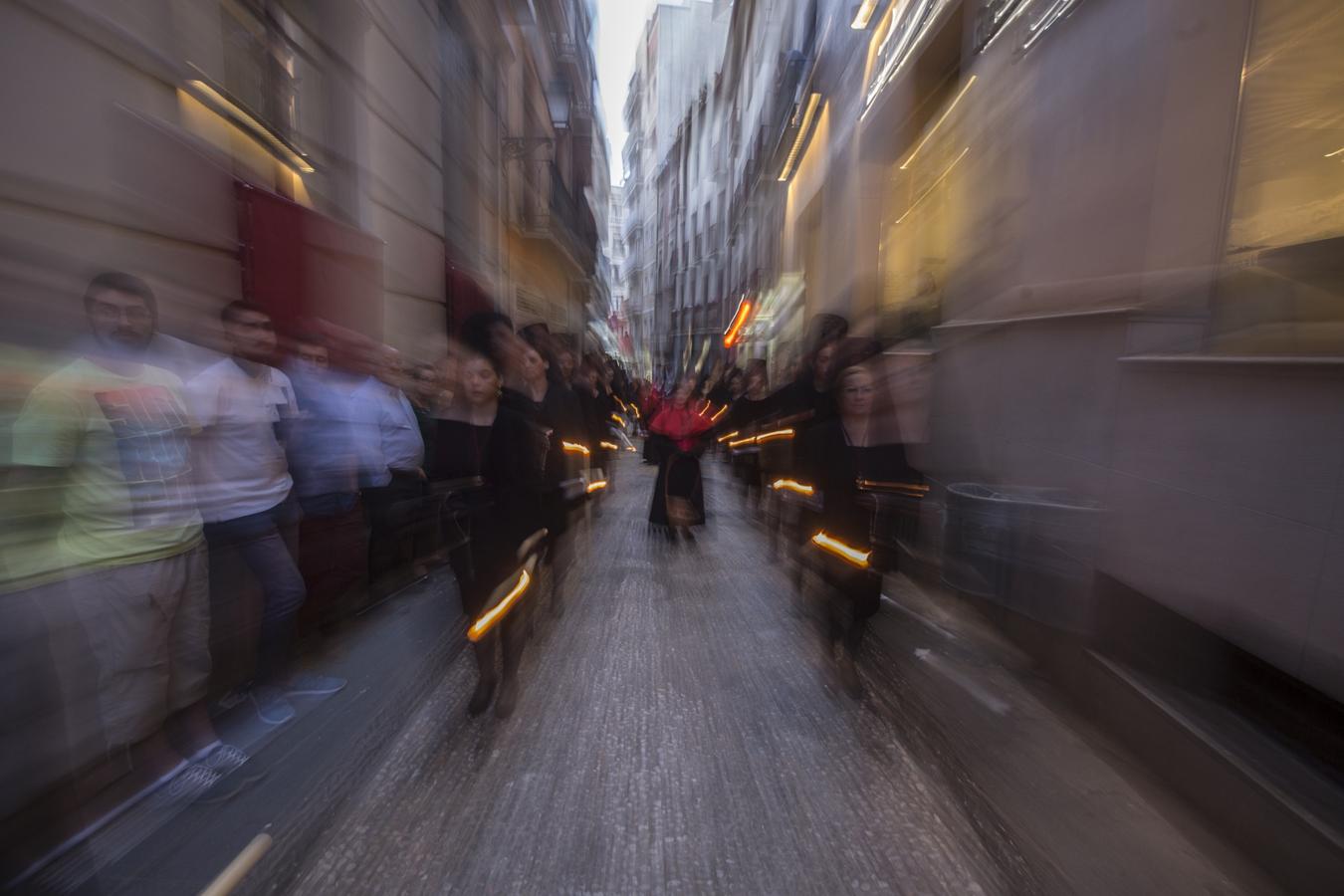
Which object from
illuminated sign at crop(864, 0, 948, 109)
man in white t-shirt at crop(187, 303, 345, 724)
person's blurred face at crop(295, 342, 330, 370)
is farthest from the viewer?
illuminated sign at crop(864, 0, 948, 109)

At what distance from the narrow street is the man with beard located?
873mm

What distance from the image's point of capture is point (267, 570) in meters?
2.81

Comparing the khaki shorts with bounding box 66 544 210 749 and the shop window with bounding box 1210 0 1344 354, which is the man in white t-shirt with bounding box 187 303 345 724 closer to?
the khaki shorts with bounding box 66 544 210 749

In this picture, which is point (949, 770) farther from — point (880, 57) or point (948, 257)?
point (880, 57)

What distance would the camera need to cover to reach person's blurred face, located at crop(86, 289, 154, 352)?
213cm

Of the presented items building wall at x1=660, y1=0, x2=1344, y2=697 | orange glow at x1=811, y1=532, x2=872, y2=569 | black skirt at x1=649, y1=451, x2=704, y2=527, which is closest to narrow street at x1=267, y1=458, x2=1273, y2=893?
orange glow at x1=811, y1=532, x2=872, y2=569

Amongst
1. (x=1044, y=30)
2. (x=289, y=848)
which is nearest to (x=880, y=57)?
(x=1044, y=30)

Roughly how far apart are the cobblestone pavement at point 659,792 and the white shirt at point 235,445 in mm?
1329

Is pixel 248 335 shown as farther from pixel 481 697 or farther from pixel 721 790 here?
pixel 721 790

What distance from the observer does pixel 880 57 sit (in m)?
9.03

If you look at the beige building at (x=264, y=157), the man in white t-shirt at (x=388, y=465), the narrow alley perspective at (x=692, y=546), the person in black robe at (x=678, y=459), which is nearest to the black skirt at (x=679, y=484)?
the person in black robe at (x=678, y=459)

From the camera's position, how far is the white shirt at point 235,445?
8.42ft

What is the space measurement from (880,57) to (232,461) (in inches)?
401

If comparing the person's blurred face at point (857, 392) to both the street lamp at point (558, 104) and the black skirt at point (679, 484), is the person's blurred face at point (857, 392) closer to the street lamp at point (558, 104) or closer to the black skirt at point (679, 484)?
the black skirt at point (679, 484)
